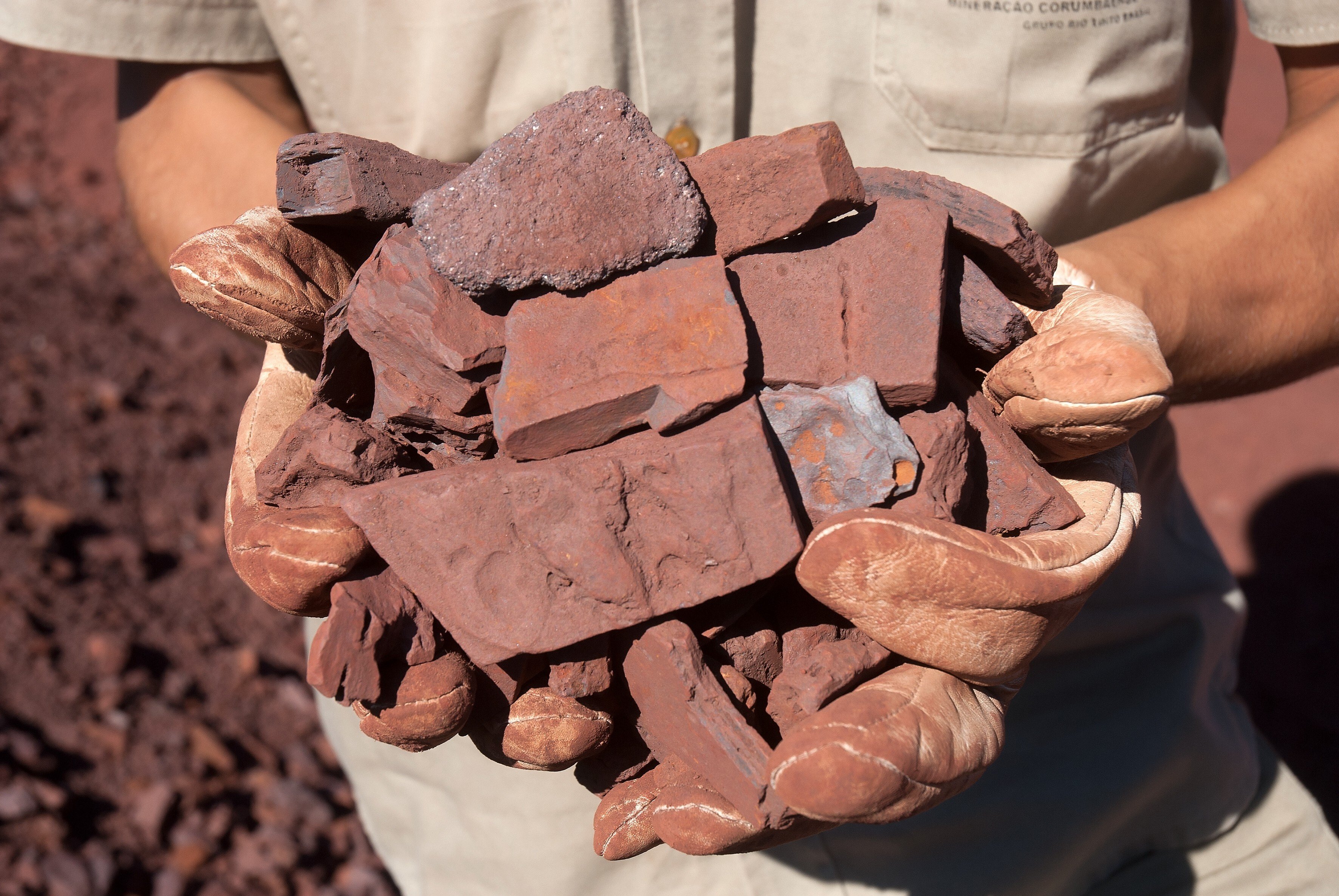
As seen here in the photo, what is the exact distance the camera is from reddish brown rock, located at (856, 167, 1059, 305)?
163 cm

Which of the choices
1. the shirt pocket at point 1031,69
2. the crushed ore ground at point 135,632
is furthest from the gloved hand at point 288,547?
the crushed ore ground at point 135,632

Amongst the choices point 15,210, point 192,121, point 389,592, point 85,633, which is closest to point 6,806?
point 85,633

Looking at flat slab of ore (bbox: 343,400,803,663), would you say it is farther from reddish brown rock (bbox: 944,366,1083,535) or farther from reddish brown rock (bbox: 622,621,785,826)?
reddish brown rock (bbox: 944,366,1083,535)

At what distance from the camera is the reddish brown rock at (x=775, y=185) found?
61.9 inches

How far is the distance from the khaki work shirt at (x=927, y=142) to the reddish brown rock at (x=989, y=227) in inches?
23.2

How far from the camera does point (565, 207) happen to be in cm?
159

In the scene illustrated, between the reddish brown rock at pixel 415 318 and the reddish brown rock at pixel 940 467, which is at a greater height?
the reddish brown rock at pixel 415 318

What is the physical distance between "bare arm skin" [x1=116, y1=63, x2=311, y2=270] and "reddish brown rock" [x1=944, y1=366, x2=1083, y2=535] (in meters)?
1.74

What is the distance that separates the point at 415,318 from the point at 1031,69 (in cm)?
146

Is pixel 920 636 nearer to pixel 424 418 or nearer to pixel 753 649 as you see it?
pixel 753 649

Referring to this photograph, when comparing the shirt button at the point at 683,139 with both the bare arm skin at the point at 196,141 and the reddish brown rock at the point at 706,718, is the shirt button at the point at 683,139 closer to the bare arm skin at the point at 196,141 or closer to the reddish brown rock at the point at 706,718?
the bare arm skin at the point at 196,141

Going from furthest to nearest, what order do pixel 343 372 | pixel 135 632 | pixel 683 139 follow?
pixel 135 632, pixel 683 139, pixel 343 372

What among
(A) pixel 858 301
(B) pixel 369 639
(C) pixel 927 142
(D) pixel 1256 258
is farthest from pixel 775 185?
(D) pixel 1256 258

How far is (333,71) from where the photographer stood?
2346 millimetres
